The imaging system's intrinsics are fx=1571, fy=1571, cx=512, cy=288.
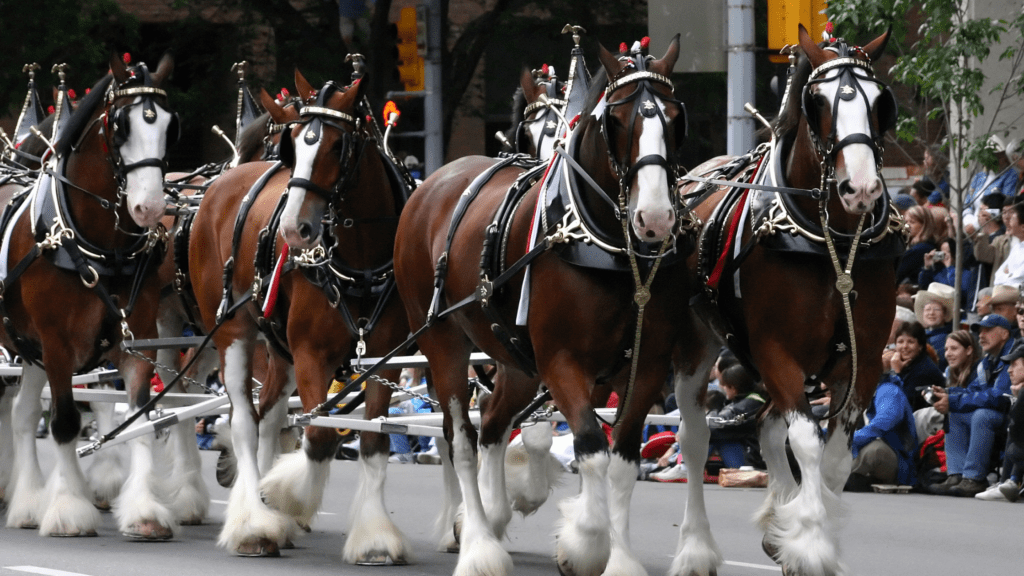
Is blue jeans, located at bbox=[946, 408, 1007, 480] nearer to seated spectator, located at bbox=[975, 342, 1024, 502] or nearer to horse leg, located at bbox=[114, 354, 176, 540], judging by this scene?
seated spectator, located at bbox=[975, 342, 1024, 502]

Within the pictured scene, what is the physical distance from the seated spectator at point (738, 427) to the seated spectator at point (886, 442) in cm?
78

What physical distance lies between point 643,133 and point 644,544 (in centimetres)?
354

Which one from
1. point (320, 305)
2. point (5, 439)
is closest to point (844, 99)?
point (320, 305)

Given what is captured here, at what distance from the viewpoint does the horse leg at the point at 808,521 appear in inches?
248

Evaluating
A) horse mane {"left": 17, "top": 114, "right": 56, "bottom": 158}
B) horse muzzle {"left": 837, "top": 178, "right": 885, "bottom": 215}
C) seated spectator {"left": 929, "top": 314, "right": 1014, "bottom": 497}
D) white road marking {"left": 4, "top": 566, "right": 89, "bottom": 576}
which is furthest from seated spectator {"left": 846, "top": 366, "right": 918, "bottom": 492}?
horse mane {"left": 17, "top": 114, "right": 56, "bottom": 158}

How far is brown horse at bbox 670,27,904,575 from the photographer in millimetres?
6340

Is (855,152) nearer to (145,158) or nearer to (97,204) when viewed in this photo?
(145,158)

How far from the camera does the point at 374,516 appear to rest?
7.91 meters

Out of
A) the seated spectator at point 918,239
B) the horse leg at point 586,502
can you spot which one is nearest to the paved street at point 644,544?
the horse leg at point 586,502

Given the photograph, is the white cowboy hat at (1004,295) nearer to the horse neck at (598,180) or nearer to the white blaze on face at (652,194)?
the horse neck at (598,180)

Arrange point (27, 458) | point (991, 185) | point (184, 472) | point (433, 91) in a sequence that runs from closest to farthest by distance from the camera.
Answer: point (27, 458)
point (184, 472)
point (991, 185)
point (433, 91)

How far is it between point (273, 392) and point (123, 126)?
5.47ft

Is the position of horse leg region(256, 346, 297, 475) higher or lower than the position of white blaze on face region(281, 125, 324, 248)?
lower

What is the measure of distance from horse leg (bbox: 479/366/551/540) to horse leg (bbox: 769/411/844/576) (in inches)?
66.1
